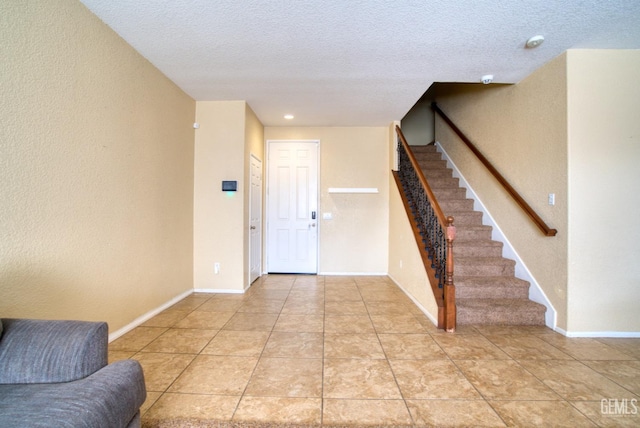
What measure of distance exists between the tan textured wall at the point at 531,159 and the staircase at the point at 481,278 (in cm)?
21

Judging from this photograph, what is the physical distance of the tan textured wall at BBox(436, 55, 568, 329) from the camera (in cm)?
249

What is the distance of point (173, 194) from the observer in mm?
3111

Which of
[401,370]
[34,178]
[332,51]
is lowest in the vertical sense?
[401,370]

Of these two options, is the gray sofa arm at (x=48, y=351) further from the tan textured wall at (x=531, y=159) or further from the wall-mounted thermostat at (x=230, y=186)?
the tan textured wall at (x=531, y=159)

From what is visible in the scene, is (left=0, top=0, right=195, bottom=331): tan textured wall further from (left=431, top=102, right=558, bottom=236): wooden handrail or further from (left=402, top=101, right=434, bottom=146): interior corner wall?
(left=402, top=101, right=434, bottom=146): interior corner wall

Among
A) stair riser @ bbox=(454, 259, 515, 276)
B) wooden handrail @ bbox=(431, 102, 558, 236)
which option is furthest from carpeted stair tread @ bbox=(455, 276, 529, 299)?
wooden handrail @ bbox=(431, 102, 558, 236)

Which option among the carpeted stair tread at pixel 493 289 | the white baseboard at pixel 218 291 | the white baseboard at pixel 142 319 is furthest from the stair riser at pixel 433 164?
the white baseboard at pixel 142 319

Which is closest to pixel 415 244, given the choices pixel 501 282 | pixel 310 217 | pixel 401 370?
pixel 501 282

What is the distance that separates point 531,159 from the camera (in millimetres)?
2824

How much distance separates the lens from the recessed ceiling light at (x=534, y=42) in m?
2.20

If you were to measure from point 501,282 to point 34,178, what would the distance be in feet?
13.6

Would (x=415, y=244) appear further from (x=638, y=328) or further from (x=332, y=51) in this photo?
(x=332, y=51)

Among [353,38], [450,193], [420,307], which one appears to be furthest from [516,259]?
[353,38]

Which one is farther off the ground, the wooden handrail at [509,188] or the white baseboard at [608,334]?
the wooden handrail at [509,188]
